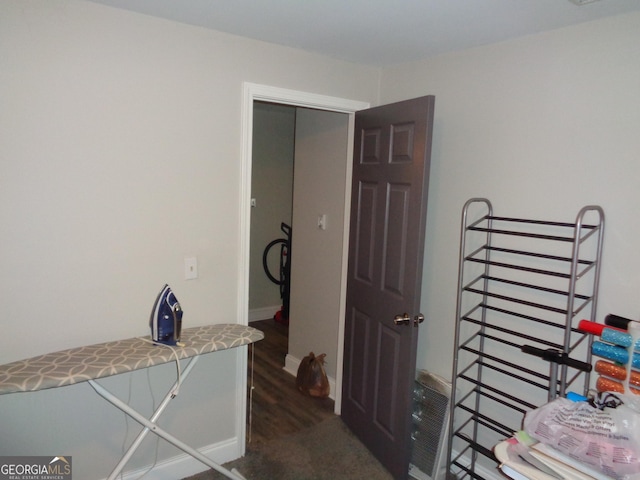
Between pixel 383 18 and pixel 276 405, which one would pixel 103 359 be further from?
pixel 383 18

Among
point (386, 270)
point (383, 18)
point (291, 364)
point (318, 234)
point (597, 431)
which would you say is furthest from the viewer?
point (291, 364)

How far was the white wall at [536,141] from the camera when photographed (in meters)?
1.67

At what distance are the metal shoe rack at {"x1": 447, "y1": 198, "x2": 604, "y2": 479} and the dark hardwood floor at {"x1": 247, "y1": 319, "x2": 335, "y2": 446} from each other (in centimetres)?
96

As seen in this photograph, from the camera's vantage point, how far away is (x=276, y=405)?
3.01 metres

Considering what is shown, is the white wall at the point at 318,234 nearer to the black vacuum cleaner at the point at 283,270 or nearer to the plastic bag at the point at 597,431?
the black vacuum cleaner at the point at 283,270

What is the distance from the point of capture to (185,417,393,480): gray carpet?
231 cm

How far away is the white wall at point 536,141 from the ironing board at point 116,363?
3.80 feet

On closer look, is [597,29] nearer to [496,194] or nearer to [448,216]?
[496,194]

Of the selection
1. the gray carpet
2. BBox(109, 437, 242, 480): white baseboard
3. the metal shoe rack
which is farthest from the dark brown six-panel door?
BBox(109, 437, 242, 480): white baseboard

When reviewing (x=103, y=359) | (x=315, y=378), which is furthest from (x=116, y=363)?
(x=315, y=378)

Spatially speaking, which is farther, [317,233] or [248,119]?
[317,233]

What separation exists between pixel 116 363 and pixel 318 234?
1.77 meters

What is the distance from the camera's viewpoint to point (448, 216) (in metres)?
2.34

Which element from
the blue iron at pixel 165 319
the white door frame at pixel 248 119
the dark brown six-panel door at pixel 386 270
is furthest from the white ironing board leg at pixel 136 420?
the dark brown six-panel door at pixel 386 270
